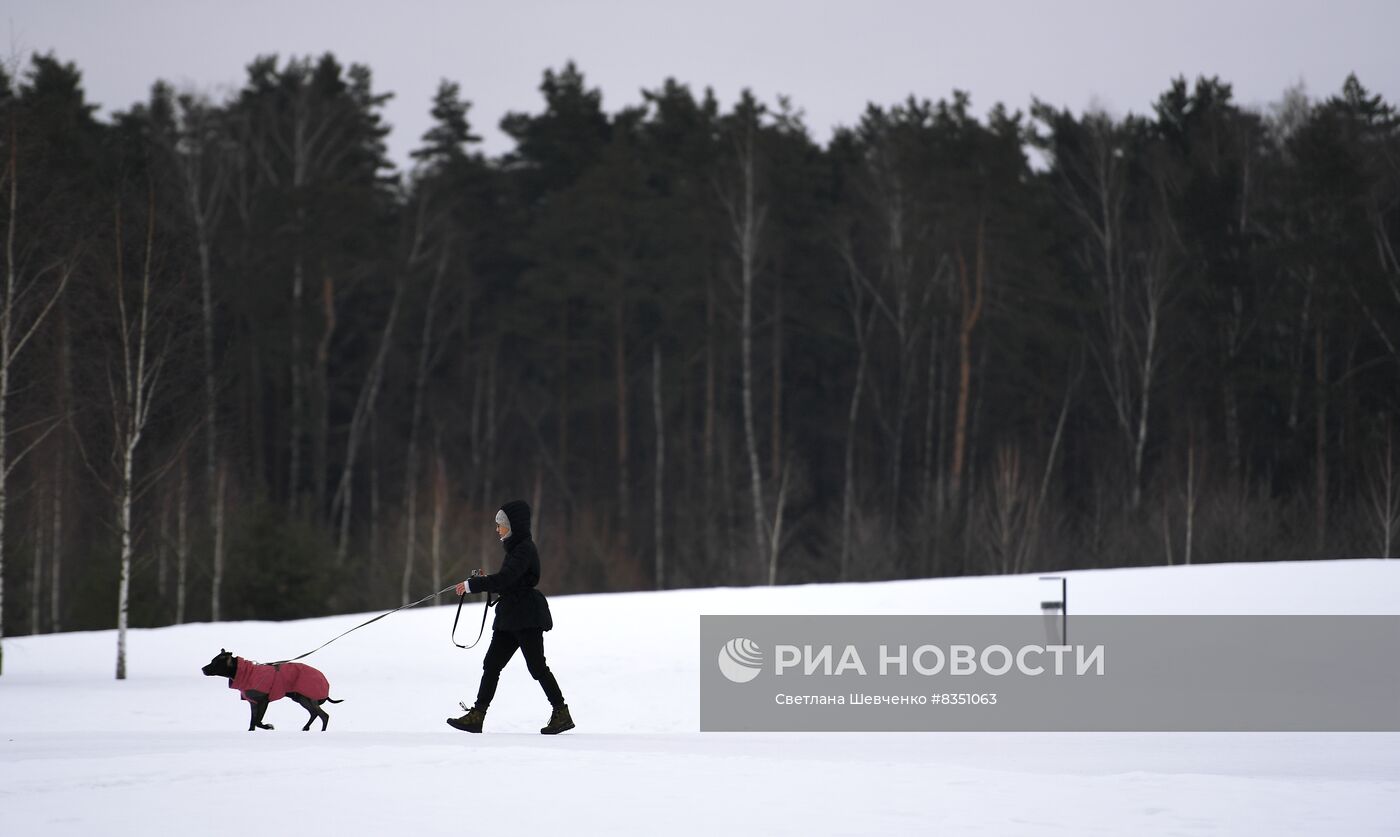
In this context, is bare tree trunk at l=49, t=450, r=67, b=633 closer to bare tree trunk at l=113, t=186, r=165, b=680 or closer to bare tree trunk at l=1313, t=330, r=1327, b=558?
bare tree trunk at l=113, t=186, r=165, b=680

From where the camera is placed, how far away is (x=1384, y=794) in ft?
27.7

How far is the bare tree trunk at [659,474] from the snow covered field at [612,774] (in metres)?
26.7

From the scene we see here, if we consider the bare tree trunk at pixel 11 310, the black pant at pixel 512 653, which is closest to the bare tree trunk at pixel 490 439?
the bare tree trunk at pixel 11 310

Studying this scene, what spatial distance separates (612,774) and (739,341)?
118 ft

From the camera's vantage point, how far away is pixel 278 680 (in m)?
11.6

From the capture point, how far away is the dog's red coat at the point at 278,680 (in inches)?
447

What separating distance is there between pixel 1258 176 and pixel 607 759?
37965mm

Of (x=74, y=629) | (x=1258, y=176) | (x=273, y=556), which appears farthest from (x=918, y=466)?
(x=74, y=629)

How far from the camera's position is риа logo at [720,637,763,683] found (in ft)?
56.9

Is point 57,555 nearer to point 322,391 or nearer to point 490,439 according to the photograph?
point 322,391

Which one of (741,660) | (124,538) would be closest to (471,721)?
(741,660)

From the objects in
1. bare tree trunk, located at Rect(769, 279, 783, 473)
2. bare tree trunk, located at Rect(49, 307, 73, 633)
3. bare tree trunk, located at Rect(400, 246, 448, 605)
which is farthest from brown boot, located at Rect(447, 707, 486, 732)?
bare tree trunk, located at Rect(769, 279, 783, 473)

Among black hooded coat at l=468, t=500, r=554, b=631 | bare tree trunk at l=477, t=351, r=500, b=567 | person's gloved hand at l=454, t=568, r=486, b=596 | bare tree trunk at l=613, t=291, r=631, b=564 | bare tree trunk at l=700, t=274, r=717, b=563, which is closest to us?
person's gloved hand at l=454, t=568, r=486, b=596

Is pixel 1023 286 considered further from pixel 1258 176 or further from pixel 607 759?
pixel 607 759
